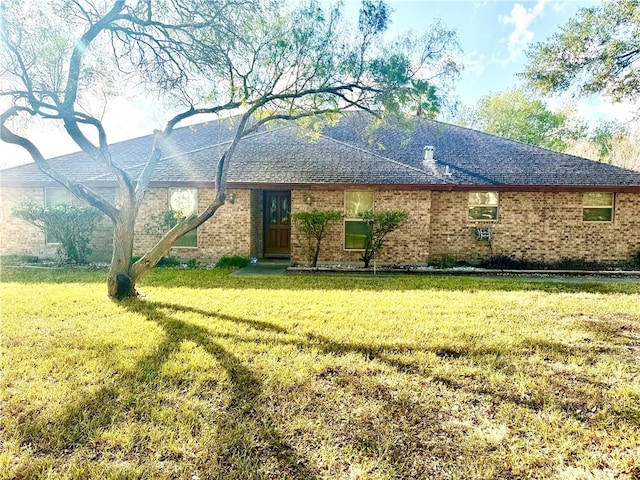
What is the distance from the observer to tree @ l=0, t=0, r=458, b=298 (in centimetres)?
661

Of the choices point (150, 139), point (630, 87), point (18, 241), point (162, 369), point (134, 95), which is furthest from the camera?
point (150, 139)

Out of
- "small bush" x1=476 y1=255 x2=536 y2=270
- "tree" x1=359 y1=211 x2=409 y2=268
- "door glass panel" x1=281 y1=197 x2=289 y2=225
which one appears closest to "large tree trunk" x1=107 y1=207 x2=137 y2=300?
"door glass panel" x1=281 y1=197 x2=289 y2=225

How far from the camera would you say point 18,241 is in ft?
40.0

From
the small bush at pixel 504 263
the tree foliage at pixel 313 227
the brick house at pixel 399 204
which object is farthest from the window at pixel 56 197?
the small bush at pixel 504 263

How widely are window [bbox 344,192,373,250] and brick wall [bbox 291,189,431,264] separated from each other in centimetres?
16

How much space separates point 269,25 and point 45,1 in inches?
163

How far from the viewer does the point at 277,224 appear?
41.8 feet

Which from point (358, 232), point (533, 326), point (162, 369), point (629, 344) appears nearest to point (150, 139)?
point (358, 232)

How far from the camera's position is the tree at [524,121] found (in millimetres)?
32000

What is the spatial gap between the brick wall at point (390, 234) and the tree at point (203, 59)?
3.81m

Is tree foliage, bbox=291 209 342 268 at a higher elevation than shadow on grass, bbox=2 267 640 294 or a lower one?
higher

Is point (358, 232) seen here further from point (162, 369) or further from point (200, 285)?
point (162, 369)

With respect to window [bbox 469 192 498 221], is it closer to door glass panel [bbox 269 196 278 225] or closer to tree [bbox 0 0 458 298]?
tree [bbox 0 0 458 298]

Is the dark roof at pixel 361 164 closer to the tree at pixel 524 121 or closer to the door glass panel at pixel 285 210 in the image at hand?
the door glass panel at pixel 285 210
